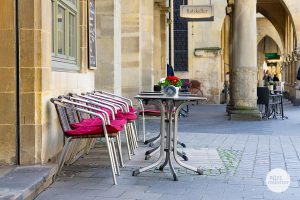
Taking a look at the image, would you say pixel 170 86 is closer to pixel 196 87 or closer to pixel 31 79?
pixel 31 79

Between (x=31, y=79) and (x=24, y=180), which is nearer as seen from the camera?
(x=24, y=180)

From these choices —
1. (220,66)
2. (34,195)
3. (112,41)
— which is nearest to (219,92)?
(220,66)

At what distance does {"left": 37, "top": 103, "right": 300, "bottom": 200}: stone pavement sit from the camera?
17.4ft

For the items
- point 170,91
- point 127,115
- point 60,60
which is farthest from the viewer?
point 127,115

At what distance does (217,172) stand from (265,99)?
904 centimetres

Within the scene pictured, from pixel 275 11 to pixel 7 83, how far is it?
28824 millimetres

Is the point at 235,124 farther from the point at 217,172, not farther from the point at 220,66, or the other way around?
the point at 220,66

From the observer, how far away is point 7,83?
19.1ft

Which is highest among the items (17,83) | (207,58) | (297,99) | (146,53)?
(207,58)

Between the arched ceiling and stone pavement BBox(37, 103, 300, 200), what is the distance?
2273 centimetres

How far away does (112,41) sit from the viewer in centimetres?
1063

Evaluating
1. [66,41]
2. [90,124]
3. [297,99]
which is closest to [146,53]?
[66,41]

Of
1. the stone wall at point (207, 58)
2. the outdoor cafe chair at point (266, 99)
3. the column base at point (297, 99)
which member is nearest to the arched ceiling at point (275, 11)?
the stone wall at point (207, 58)

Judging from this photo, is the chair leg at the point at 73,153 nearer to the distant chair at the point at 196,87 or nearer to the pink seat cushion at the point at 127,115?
the pink seat cushion at the point at 127,115
